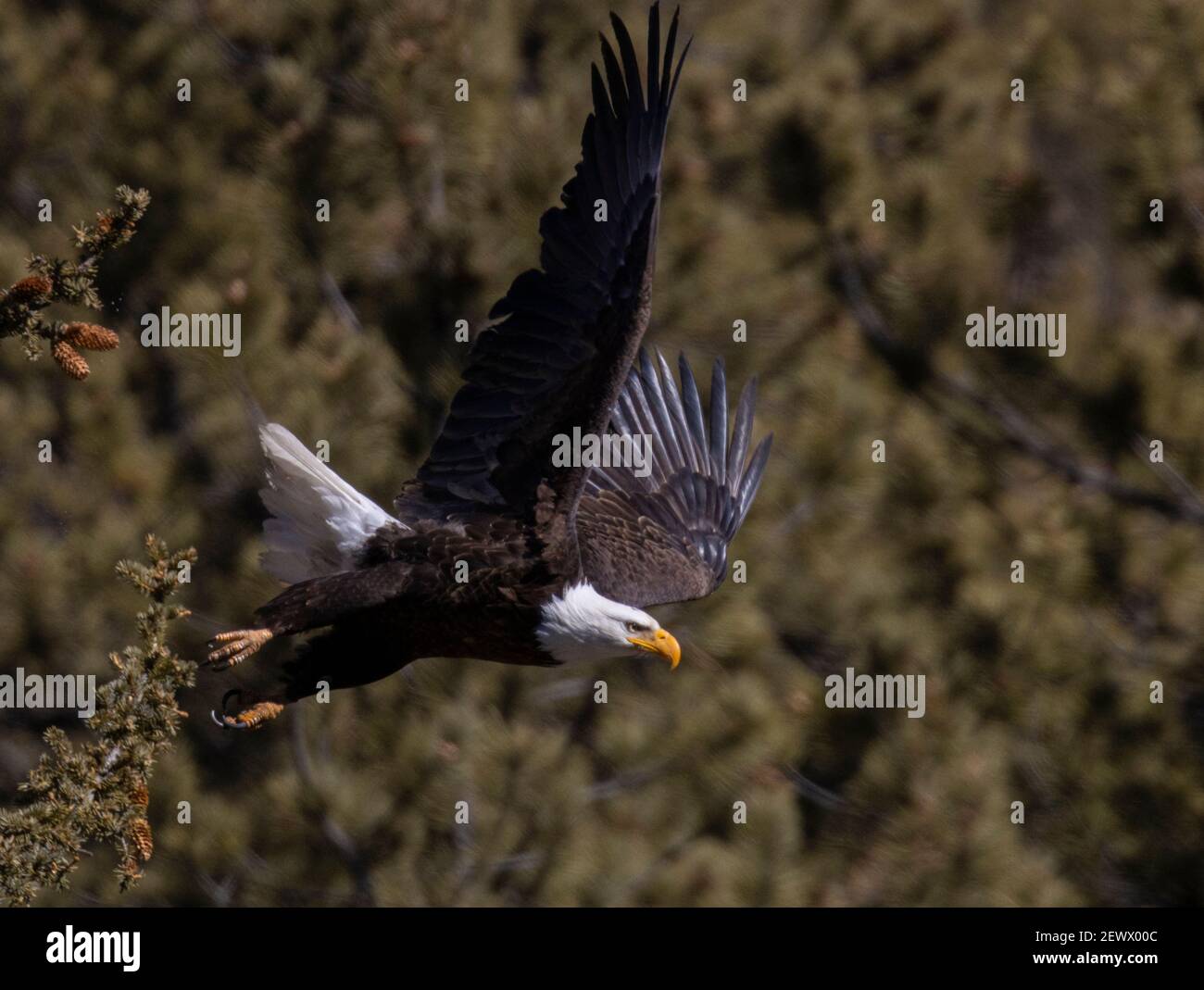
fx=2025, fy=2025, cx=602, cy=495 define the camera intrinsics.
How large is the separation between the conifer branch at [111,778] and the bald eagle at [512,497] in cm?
105

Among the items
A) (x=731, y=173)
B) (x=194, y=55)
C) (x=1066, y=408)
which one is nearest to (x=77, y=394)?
(x=194, y=55)

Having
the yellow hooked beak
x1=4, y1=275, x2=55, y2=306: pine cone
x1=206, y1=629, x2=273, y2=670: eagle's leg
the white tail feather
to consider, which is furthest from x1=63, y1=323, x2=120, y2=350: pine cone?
the yellow hooked beak

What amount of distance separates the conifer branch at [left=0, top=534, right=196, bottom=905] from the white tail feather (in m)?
1.48

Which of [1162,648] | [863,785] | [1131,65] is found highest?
[1131,65]

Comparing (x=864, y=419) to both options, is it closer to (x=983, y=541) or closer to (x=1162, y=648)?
(x=983, y=541)

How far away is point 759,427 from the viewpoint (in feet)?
23.6

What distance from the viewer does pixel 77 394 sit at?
700cm

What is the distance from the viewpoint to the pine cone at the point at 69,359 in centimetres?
362

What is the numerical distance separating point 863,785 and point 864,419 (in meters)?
1.31

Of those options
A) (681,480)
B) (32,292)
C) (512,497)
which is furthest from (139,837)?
Result: (681,480)

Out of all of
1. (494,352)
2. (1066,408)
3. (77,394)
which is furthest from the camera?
(1066,408)

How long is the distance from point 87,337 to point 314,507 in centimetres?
154

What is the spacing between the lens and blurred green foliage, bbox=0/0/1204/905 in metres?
6.70

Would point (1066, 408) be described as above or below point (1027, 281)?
below
